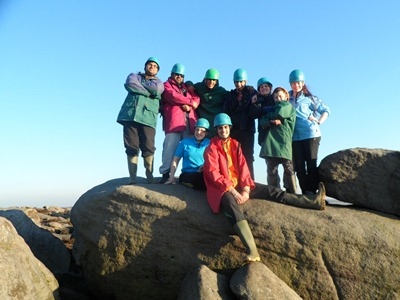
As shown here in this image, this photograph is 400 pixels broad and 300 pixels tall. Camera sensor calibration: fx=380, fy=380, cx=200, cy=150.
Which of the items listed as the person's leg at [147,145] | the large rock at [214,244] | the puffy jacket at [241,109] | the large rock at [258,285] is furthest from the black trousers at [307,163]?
the person's leg at [147,145]

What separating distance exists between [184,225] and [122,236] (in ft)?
4.68

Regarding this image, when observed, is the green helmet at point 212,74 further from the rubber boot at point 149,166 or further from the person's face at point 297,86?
the rubber boot at point 149,166

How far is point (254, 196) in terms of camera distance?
848 cm

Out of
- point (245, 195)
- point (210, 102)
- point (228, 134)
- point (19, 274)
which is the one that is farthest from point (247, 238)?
point (19, 274)

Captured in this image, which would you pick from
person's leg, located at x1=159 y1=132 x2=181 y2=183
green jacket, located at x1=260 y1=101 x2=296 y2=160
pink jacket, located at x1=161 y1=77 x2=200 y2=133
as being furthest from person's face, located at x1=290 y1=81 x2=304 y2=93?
person's leg, located at x1=159 y1=132 x2=181 y2=183

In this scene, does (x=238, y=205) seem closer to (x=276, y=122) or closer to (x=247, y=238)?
(x=247, y=238)

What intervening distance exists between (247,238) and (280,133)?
2579 millimetres

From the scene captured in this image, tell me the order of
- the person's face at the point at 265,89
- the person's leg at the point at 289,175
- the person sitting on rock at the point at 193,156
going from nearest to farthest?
the person's leg at the point at 289,175 → the person sitting on rock at the point at 193,156 → the person's face at the point at 265,89

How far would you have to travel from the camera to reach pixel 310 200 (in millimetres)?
8195

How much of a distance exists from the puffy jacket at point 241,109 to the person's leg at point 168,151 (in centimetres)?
146

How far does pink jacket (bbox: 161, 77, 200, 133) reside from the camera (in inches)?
377

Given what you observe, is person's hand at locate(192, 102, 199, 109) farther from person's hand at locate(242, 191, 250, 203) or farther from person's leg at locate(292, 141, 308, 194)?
person's hand at locate(242, 191, 250, 203)

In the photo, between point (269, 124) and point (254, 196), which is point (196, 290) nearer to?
point (254, 196)

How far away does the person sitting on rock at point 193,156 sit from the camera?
28.6ft
